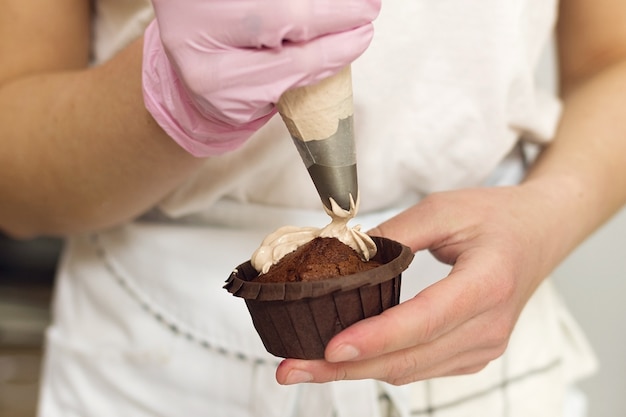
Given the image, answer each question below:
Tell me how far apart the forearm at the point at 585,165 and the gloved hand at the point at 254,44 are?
1.44 ft

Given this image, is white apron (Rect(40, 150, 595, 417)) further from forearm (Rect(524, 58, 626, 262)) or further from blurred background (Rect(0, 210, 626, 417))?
blurred background (Rect(0, 210, 626, 417))

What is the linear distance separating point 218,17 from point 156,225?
20.2 inches

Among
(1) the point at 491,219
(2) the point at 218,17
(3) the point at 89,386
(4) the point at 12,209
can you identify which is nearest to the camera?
(2) the point at 218,17

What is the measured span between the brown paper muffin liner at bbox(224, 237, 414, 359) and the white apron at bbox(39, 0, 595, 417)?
26 centimetres

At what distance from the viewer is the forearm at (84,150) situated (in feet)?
2.50

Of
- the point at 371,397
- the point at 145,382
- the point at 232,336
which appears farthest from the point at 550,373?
the point at 145,382

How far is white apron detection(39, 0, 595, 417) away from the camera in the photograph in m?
0.91

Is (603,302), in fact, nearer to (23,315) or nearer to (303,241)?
(303,241)

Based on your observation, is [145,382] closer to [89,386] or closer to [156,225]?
[89,386]

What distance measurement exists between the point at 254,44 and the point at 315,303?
0.75 ft

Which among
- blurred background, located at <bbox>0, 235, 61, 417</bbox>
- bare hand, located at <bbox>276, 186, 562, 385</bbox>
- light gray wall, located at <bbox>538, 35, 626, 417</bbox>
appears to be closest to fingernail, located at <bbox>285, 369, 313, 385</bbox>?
bare hand, located at <bbox>276, 186, 562, 385</bbox>

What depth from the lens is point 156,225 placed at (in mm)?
1015

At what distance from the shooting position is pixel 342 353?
0.58 meters

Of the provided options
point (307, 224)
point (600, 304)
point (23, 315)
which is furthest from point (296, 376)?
point (23, 315)
